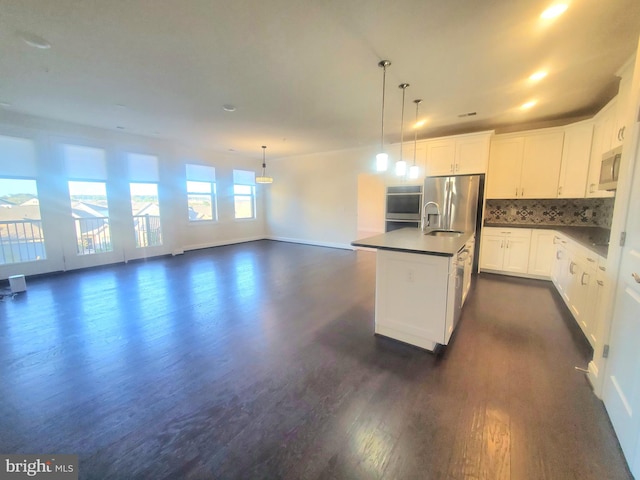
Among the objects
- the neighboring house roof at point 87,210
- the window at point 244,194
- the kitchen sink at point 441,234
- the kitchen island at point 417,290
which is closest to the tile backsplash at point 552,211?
the kitchen sink at point 441,234

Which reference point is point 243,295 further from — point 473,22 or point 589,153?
point 589,153

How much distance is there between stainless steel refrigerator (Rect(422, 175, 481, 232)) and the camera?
450 centimetres

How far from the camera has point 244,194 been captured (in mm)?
8391

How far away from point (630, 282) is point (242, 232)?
26.9ft

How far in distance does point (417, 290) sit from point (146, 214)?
6.38 meters

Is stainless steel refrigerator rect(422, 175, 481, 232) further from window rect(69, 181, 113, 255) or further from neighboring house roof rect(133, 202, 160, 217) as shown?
window rect(69, 181, 113, 255)

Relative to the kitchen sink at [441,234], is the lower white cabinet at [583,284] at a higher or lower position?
lower

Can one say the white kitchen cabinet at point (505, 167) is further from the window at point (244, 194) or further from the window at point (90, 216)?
the window at point (90, 216)

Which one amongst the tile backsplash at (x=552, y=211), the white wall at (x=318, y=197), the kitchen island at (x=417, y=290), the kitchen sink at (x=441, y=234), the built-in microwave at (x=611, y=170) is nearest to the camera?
the built-in microwave at (x=611, y=170)

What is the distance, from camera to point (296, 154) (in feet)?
25.6

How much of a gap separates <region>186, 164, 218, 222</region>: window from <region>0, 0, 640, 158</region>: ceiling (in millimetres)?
2625

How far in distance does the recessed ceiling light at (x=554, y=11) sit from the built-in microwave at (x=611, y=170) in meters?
1.21

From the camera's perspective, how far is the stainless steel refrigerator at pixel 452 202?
450 centimetres

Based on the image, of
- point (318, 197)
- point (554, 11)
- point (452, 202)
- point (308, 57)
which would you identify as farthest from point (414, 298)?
point (318, 197)
